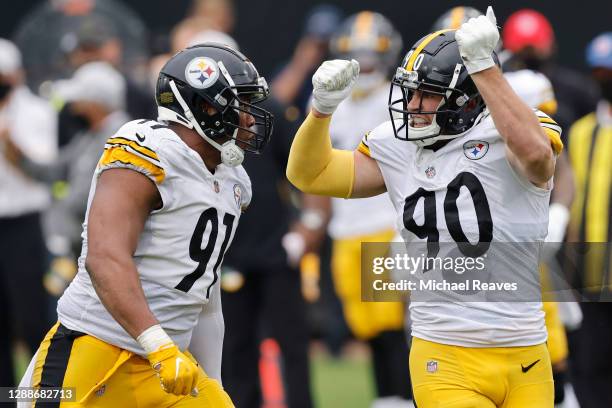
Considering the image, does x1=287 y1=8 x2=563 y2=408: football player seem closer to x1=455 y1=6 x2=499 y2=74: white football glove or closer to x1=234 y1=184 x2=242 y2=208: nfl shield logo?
x1=455 y1=6 x2=499 y2=74: white football glove

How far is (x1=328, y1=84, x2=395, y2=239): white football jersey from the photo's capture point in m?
6.77

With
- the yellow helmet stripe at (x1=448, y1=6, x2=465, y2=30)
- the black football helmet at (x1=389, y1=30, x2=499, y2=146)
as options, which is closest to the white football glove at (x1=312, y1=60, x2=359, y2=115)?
the black football helmet at (x1=389, y1=30, x2=499, y2=146)

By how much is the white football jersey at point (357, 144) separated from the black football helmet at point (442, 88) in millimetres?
2692

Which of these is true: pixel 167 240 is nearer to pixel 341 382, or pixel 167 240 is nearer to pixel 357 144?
pixel 357 144

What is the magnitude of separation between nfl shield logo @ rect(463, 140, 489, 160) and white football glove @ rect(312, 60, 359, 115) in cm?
44

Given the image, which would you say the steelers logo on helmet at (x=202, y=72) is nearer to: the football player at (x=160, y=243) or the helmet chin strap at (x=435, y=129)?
the football player at (x=160, y=243)

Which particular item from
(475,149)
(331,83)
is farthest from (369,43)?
(475,149)

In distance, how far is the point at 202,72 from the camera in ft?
13.4

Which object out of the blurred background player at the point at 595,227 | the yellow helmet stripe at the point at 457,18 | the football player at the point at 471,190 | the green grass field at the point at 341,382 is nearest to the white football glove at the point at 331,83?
the football player at the point at 471,190

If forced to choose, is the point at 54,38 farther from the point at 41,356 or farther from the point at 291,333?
the point at 41,356

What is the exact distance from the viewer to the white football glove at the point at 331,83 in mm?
4070

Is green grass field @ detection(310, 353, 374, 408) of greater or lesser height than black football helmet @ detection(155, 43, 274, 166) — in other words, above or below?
below

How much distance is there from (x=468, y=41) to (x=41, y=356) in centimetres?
165

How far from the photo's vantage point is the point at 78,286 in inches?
157
